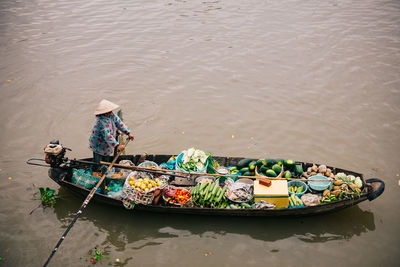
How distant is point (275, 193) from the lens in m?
5.90

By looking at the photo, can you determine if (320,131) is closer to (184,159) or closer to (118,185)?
(184,159)

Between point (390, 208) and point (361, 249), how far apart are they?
135 cm

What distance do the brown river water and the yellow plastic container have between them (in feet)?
1.93

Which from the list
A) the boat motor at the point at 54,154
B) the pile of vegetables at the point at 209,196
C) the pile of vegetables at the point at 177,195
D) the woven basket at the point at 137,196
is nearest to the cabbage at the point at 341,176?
the pile of vegetables at the point at 209,196

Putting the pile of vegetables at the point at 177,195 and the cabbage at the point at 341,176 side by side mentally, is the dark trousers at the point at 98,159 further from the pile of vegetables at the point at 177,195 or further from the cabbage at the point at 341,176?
the cabbage at the point at 341,176

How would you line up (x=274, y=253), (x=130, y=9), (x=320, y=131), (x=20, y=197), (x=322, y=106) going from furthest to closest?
(x=130, y=9) → (x=322, y=106) → (x=320, y=131) → (x=20, y=197) → (x=274, y=253)

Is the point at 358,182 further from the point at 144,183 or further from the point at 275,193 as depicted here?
the point at 144,183

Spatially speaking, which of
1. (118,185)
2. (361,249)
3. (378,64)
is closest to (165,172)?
(118,185)

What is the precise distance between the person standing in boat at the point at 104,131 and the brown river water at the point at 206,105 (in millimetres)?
1308

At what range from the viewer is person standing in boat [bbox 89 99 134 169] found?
6.14 metres

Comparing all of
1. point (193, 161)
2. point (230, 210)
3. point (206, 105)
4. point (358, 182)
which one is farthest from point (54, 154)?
point (358, 182)

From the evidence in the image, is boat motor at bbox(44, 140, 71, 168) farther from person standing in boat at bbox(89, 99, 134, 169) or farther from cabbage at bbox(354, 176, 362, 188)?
cabbage at bbox(354, 176, 362, 188)

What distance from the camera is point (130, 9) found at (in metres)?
15.9

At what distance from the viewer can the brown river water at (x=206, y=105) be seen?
19.9 feet
